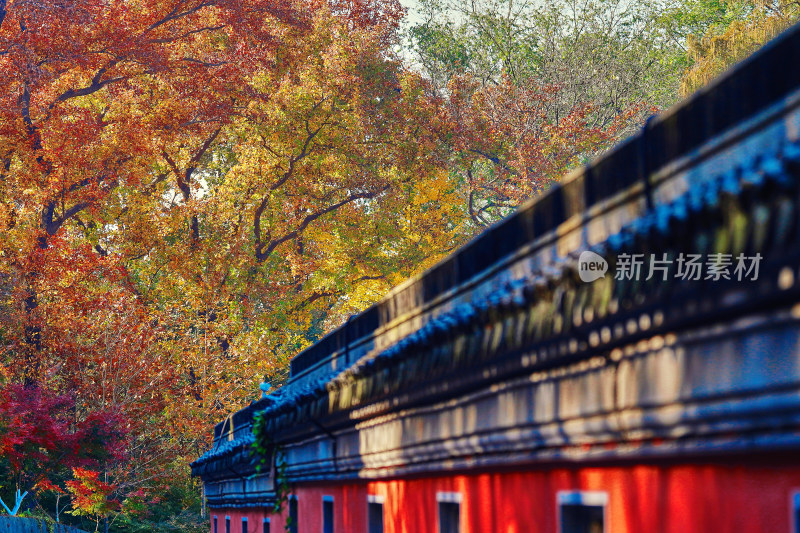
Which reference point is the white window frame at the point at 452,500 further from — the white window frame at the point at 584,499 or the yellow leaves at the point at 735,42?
the yellow leaves at the point at 735,42

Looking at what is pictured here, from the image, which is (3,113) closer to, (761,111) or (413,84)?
(413,84)

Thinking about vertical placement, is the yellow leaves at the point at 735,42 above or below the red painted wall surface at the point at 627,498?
above

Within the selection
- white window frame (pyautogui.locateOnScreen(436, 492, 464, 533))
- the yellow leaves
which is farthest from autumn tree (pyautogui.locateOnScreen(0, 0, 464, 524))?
white window frame (pyautogui.locateOnScreen(436, 492, 464, 533))

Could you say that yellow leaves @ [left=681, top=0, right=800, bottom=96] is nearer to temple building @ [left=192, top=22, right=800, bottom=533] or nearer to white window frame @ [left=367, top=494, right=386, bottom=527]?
white window frame @ [left=367, top=494, right=386, bottom=527]

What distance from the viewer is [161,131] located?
31781mm

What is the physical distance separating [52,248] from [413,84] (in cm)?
A: 1521

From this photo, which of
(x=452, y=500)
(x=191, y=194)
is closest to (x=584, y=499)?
(x=452, y=500)

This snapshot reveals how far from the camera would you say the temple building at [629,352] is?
420cm

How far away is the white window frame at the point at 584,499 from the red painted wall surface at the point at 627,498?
2 centimetres

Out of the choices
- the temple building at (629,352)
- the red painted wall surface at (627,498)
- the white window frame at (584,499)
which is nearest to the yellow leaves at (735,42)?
the temple building at (629,352)

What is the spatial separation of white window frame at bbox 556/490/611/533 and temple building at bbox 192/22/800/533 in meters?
0.01

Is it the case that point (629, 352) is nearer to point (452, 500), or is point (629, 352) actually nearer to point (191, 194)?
point (452, 500)

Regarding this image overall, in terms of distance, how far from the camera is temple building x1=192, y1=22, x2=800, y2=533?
420cm

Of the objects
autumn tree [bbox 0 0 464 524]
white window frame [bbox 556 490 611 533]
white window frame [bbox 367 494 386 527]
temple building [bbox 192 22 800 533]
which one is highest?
autumn tree [bbox 0 0 464 524]
